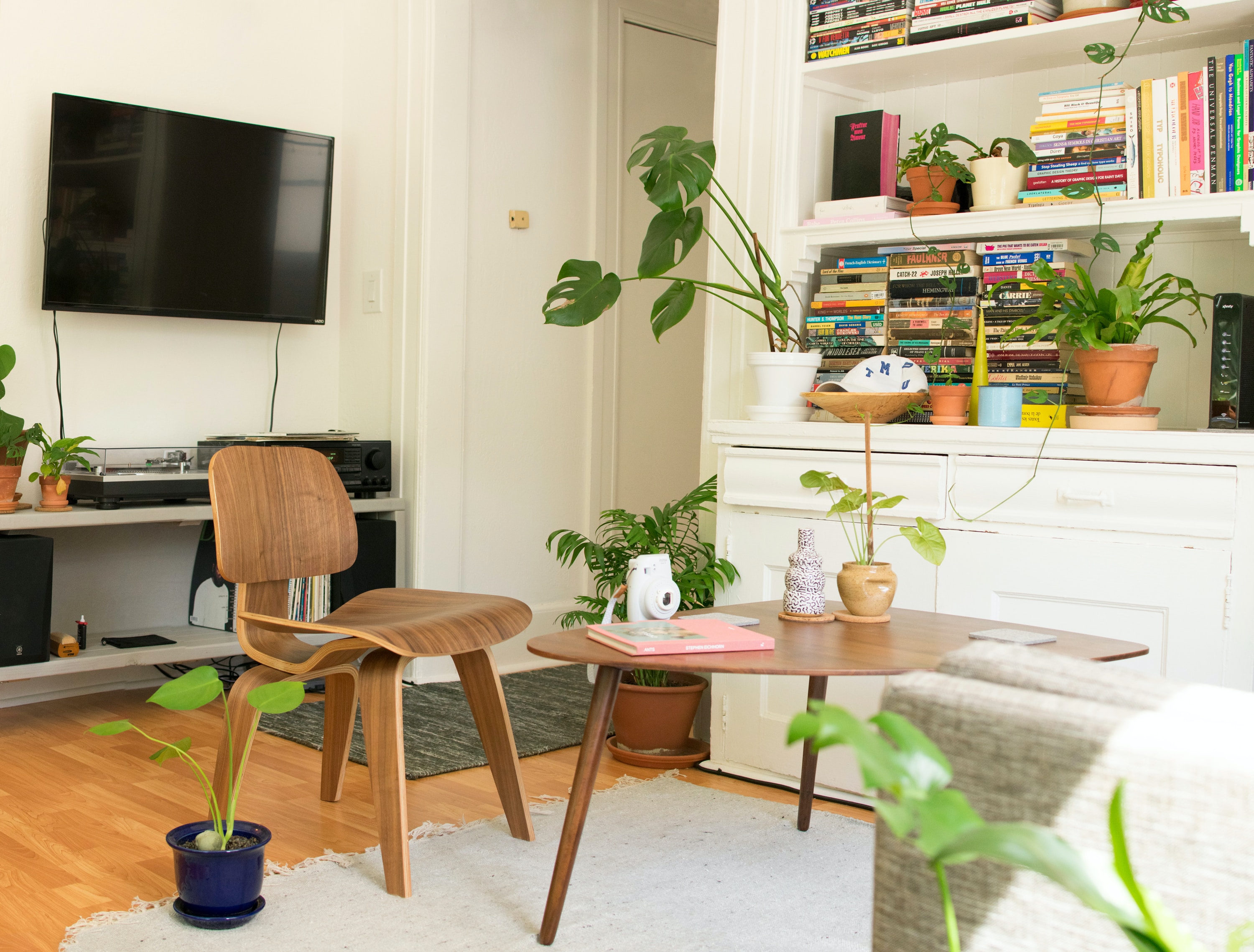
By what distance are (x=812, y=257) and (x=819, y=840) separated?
144cm

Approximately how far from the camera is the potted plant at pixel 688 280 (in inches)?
109

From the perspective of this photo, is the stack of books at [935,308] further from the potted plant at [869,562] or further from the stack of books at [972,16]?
the potted plant at [869,562]

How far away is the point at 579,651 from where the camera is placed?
1.79 m

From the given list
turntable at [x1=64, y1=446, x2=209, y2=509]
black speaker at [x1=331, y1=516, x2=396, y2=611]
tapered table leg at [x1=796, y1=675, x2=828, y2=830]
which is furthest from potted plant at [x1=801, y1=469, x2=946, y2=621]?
black speaker at [x1=331, y1=516, x2=396, y2=611]

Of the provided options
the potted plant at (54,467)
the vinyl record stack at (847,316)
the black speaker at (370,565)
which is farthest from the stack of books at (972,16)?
the potted plant at (54,467)

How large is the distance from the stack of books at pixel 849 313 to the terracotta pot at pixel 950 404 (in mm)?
337

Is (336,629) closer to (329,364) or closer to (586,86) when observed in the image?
(329,364)

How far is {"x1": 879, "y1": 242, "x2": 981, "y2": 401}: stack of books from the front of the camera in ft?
9.12

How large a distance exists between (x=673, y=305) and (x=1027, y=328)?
34.3 inches

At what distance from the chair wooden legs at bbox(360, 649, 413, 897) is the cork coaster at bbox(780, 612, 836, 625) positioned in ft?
2.33

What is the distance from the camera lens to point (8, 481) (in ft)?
10.0

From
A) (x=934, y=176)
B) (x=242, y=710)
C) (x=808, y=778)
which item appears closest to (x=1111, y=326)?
(x=934, y=176)

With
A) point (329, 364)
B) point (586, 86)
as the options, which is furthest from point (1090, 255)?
point (329, 364)

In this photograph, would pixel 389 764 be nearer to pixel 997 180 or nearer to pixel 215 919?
pixel 215 919
